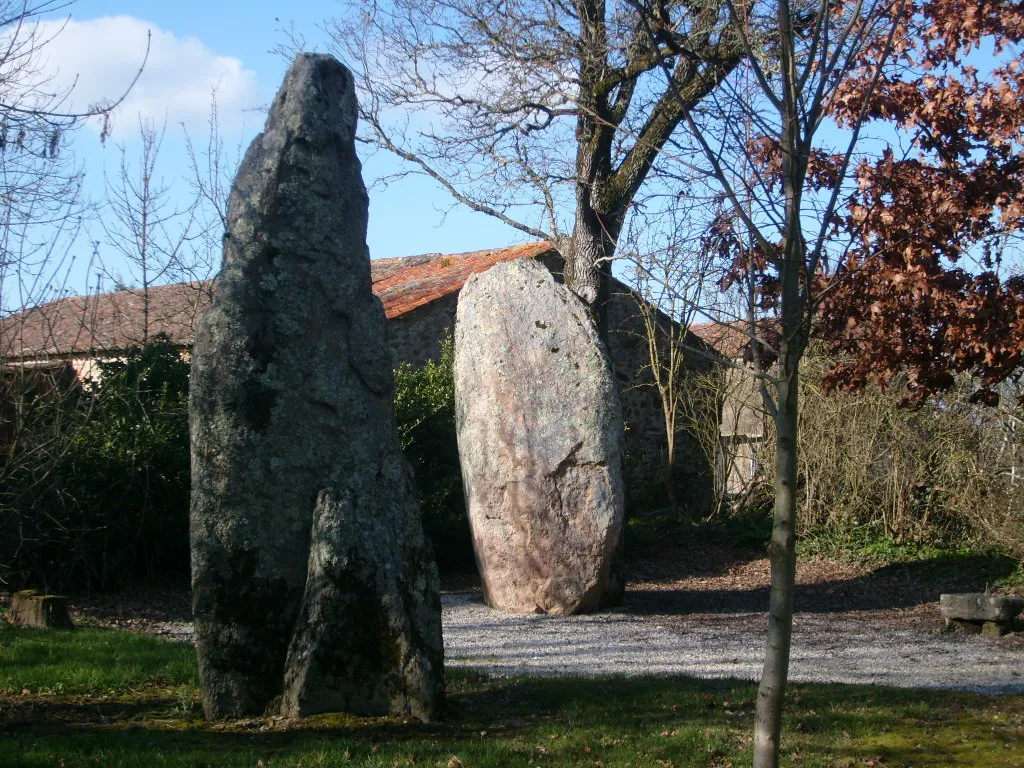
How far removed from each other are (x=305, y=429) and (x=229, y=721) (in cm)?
148

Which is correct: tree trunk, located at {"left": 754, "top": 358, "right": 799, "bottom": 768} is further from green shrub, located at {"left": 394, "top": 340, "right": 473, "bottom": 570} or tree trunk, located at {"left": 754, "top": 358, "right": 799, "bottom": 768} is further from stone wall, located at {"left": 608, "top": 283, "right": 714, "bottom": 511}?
stone wall, located at {"left": 608, "top": 283, "right": 714, "bottom": 511}

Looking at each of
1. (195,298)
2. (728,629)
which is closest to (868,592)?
(728,629)

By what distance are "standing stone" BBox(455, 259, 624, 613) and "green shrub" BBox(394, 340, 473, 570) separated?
2.28 metres

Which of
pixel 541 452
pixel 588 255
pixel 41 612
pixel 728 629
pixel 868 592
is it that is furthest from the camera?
pixel 588 255

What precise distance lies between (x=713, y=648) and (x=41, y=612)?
5.20m

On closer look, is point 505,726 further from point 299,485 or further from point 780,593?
point 780,593

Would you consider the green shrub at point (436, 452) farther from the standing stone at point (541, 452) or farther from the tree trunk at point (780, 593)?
the tree trunk at point (780, 593)

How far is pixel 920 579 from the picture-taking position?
11.6 meters

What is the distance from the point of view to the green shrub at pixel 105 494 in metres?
9.45

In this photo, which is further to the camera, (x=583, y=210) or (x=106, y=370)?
(x=583, y=210)

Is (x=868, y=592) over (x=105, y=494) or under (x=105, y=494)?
under

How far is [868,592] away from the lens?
11.3m

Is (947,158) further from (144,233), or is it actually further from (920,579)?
(144,233)

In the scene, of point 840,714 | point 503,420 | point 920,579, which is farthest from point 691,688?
point 920,579
